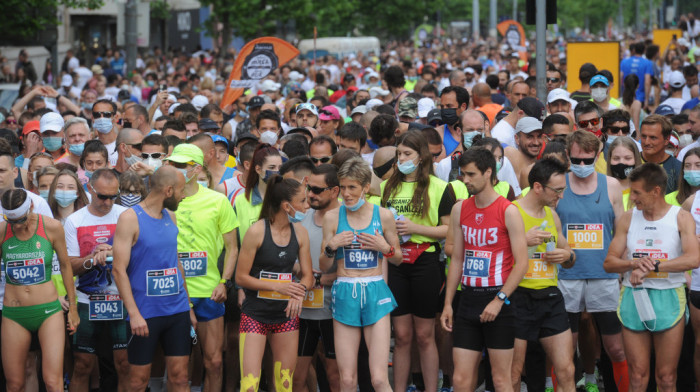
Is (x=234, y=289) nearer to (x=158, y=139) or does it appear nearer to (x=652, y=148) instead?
(x=158, y=139)

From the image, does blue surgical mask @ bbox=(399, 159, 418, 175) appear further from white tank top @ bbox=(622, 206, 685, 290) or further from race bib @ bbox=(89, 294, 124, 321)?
race bib @ bbox=(89, 294, 124, 321)

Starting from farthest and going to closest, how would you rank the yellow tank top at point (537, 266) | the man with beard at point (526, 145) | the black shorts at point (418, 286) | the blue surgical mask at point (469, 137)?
the blue surgical mask at point (469, 137) < the man with beard at point (526, 145) < the black shorts at point (418, 286) < the yellow tank top at point (537, 266)

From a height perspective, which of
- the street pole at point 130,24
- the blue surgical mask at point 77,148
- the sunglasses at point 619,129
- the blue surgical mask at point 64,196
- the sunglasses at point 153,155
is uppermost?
the street pole at point 130,24

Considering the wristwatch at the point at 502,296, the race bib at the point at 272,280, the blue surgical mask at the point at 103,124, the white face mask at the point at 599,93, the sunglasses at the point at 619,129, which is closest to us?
the wristwatch at the point at 502,296

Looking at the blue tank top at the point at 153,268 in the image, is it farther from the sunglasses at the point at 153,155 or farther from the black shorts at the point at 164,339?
the sunglasses at the point at 153,155

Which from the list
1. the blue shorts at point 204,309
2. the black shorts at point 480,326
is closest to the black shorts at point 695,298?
the black shorts at point 480,326

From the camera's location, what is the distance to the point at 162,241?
24.1 feet

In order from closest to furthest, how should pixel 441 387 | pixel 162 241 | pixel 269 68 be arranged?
1. pixel 162 241
2. pixel 441 387
3. pixel 269 68

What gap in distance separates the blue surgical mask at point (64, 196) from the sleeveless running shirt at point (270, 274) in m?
1.77

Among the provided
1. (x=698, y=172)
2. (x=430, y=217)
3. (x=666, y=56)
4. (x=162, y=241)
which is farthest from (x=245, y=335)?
(x=666, y=56)

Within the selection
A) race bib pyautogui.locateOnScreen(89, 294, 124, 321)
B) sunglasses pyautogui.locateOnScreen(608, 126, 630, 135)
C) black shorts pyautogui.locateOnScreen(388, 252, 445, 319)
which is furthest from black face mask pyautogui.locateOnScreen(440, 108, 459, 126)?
race bib pyautogui.locateOnScreen(89, 294, 124, 321)

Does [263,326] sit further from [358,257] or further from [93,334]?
[93,334]

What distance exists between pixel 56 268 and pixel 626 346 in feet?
14.0

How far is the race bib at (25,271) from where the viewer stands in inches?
300
